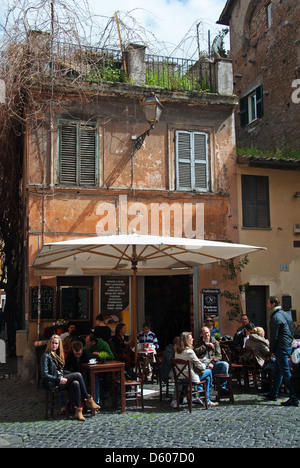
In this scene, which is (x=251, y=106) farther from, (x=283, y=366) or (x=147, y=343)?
(x=283, y=366)

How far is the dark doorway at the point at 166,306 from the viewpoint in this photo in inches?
524

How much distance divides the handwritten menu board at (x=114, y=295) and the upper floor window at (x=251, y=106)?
30.9 feet

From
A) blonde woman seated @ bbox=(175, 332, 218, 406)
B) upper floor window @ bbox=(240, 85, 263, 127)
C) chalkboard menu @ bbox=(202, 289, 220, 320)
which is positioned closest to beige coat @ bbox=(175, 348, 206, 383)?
blonde woman seated @ bbox=(175, 332, 218, 406)

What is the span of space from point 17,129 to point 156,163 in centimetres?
385

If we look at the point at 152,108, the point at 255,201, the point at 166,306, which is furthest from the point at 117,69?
the point at 166,306

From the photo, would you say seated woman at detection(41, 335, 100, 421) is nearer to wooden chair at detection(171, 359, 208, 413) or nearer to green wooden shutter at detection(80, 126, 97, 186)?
wooden chair at detection(171, 359, 208, 413)

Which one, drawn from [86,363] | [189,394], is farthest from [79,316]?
[189,394]

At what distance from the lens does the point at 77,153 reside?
12188mm

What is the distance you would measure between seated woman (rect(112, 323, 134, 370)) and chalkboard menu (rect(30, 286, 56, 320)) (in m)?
2.07

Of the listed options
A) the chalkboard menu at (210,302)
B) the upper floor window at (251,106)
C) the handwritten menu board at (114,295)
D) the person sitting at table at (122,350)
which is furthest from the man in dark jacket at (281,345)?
the upper floor window at (251,106)

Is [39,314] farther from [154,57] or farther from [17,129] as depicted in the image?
[154,57]

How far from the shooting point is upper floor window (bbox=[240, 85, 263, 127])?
1839 centimetres

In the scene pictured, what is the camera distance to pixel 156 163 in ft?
41.8

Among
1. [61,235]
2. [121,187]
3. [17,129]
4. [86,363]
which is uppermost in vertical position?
[17,129]
